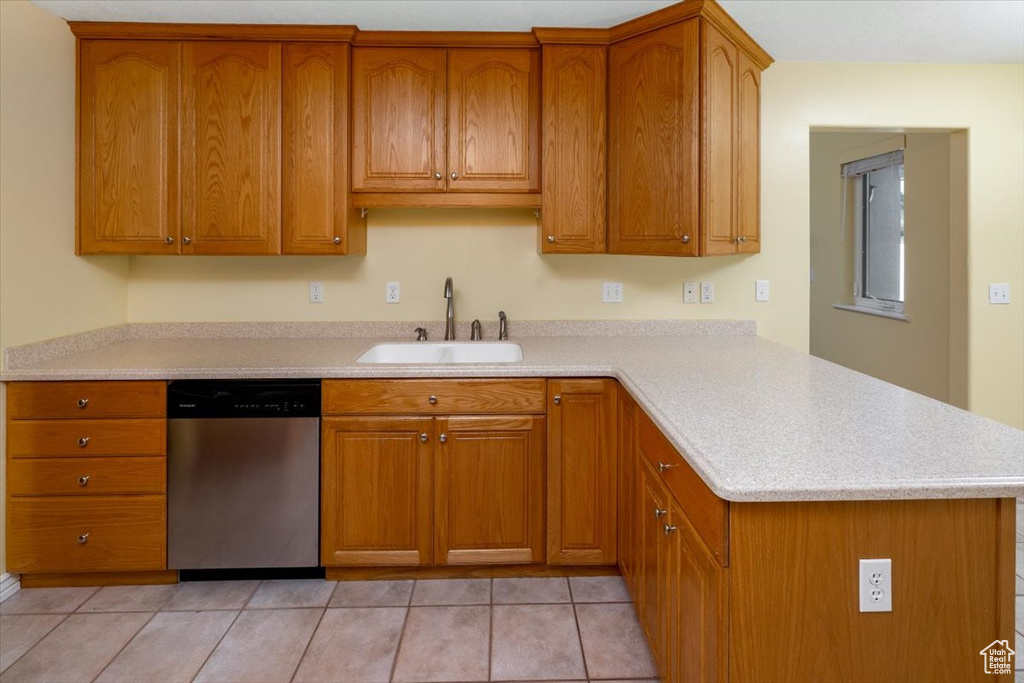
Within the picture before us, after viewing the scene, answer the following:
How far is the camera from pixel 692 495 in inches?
60.7

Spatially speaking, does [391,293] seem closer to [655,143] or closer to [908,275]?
[655,143]

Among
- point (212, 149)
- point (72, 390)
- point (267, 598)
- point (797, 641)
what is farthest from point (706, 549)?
point (212, 149)

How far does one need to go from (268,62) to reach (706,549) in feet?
8.55

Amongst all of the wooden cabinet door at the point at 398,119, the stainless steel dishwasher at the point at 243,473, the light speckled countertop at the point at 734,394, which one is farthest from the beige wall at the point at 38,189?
the wooden cabinet door at the point at 398,119

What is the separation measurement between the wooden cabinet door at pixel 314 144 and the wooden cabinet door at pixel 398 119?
2.7 inches

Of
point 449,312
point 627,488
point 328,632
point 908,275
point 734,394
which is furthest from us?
point 908,275

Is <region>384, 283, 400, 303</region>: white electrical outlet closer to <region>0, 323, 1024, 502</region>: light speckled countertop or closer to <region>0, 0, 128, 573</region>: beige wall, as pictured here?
<region>0, 323, 1024, 502</region>: light speckled countertop

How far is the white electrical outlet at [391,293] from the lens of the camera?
3.36m

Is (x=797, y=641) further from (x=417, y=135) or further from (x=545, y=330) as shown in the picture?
(x=417, y=135)

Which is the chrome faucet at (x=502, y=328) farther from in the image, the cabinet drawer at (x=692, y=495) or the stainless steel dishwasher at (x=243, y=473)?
the cabinet drawer at (x=692, y=495)

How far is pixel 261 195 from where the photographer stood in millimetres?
2990

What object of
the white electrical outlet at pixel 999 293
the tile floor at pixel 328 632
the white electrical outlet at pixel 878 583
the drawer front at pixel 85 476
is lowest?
the tile floor at pixel 328 632

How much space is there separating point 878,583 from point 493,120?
7.73 feet

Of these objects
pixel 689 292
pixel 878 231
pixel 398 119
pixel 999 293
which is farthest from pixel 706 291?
pixel 878 231
